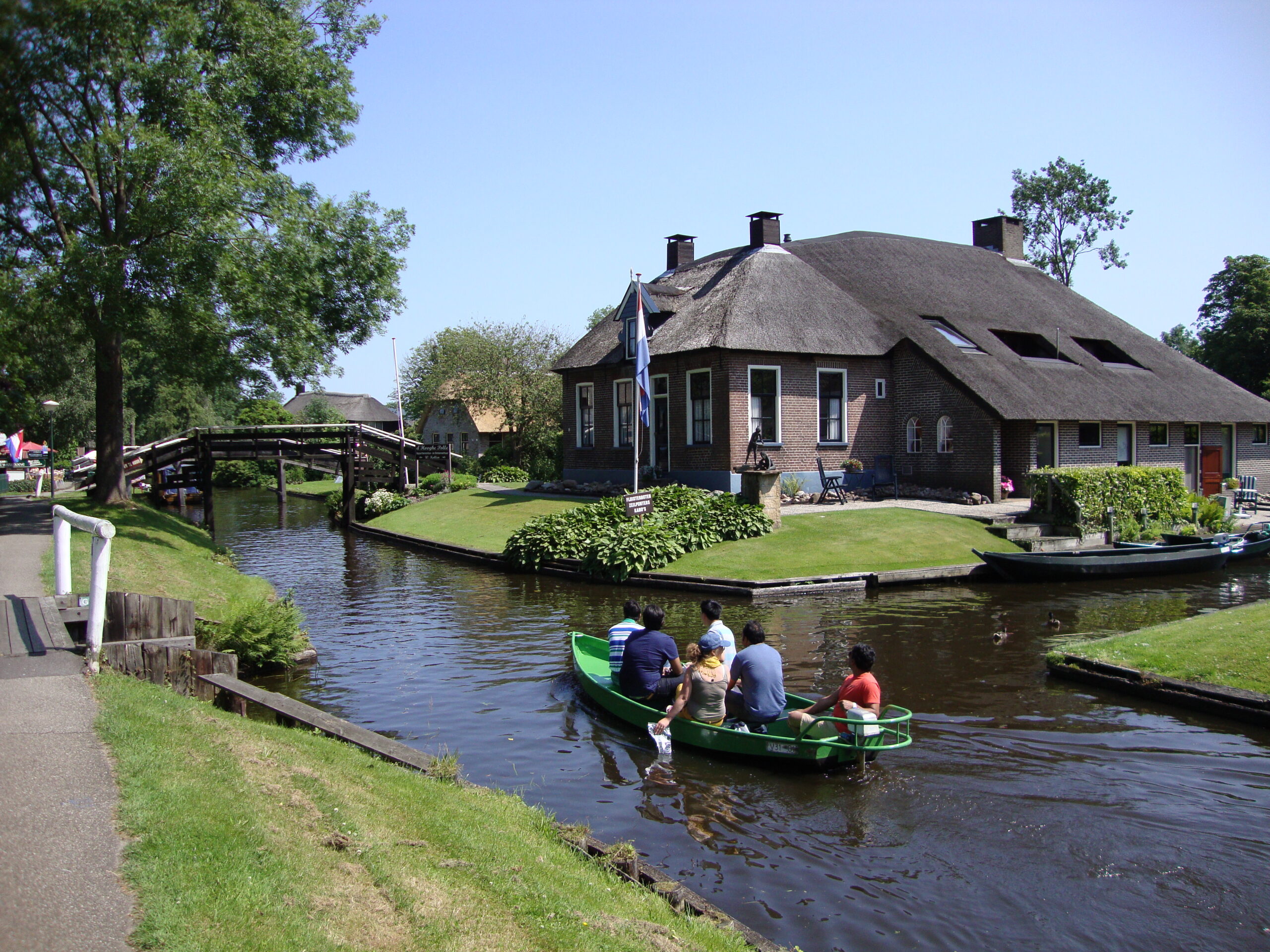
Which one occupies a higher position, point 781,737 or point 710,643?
point 710,643

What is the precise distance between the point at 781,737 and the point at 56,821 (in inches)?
254

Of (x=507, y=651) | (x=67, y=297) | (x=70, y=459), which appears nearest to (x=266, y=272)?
(x=67, y=297)

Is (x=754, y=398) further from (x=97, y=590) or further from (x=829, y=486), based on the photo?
(x=97, y=590)

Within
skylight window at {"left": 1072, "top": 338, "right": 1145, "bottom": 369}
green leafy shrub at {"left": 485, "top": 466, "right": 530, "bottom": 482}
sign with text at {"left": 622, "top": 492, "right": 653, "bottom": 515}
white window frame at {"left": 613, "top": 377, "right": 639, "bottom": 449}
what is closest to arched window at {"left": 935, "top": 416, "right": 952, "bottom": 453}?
skylight window at {"left": 1072, "top": 338, "right": 1145, "bottom": 369}

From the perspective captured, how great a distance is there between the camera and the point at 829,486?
29656 millimetres

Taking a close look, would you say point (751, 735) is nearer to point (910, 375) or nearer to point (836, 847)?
point (836, 847)

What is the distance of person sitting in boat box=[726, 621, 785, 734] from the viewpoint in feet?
33.3

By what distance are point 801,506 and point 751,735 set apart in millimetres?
18753

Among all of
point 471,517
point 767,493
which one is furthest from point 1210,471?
point 471,517

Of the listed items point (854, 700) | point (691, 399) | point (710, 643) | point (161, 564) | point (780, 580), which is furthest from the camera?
point (691, 399)

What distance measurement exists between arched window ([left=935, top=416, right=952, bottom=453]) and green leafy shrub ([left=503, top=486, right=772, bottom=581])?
→ 28.3ft

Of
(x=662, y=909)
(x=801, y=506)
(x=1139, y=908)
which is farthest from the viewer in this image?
(x=801, y=506)

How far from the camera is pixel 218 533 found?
35.7m

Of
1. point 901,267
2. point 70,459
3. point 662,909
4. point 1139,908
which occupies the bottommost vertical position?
point 1139,908
